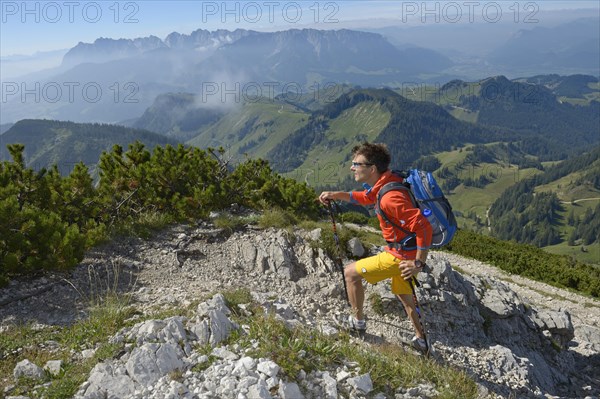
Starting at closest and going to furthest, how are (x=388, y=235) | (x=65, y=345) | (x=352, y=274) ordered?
1. (x=65, y=345)
2. (x=388, y=235)
3. (x=352, y=274)

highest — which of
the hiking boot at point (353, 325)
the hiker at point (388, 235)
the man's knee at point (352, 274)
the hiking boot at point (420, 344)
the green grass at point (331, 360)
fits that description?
the hiker at point (388, 235)

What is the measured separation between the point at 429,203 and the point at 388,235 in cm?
90

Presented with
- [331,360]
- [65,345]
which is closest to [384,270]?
[331,360]

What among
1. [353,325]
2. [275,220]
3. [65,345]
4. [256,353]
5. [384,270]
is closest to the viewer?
[256,353]

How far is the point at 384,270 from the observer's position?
281 inches

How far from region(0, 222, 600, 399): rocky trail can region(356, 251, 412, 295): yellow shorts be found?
1.33 m

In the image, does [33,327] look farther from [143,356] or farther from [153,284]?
[143,356]

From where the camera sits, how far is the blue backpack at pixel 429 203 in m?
6.48

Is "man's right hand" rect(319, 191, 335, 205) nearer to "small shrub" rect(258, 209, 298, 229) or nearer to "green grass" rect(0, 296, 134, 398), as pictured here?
"green grass" rect(0, 296, 134, 398)

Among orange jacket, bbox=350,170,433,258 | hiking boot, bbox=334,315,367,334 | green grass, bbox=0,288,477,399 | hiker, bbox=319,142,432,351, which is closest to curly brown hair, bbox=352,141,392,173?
hiker, bbox=319,142,432,351

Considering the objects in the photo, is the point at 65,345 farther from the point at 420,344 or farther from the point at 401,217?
the point at 420,344

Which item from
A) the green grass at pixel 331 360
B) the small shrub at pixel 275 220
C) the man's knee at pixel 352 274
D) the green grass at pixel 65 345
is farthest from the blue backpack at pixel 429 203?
the small shrub at pixel 275 220

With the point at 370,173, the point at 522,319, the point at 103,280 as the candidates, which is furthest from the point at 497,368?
the point at 103,280

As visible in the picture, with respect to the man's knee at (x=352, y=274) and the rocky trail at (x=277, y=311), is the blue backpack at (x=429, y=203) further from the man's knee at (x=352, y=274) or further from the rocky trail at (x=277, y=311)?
the rocky trail at (x=277, y=311)
